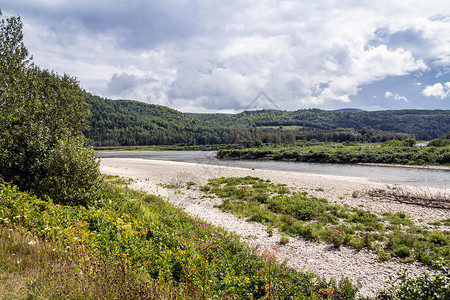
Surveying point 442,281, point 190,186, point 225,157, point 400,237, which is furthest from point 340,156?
point 442,281

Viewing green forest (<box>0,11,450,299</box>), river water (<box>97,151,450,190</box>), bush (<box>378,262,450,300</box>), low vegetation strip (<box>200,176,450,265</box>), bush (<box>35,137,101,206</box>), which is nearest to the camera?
green forest (<box>0,11,450,299</box>)

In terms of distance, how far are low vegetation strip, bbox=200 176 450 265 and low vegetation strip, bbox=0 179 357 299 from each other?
6.15 meters

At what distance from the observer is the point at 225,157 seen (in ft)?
301

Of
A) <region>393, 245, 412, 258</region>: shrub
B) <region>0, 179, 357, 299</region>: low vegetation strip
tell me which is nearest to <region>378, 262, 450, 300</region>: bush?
<region>0, 179, 357, 299</region>: low vegetation strip

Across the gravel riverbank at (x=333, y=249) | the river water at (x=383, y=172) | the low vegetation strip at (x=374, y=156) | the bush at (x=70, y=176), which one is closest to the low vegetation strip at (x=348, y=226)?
the gravel riverbank at (x=333, y=249)

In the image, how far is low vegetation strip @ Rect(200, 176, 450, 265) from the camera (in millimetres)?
11359

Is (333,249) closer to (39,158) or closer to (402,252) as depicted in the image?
(402,252)

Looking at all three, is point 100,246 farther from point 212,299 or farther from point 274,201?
point 274,201

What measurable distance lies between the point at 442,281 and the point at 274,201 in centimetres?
1566

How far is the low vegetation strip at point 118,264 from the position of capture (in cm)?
389

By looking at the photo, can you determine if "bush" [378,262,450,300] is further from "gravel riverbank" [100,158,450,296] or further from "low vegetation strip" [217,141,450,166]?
"low vegetation strip" [217,141,450,166]

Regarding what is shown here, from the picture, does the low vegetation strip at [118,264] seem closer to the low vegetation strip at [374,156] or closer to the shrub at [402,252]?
the shrub at [402,252]

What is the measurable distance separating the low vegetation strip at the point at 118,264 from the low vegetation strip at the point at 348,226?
615 cm

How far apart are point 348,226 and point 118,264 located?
1473 centimetres
